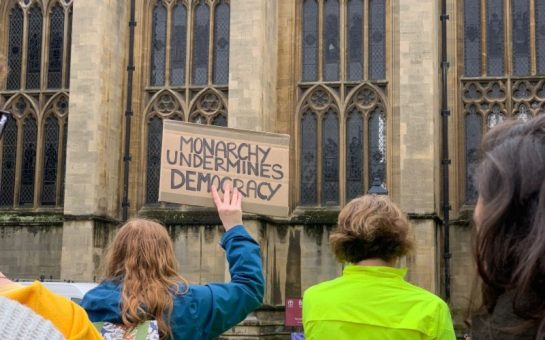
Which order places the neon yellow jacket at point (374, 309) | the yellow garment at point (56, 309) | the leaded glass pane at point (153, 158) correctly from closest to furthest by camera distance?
the yellow garment at point (56, 309)
the neon yellow jacket at point (374, 309)
the leaded glass pane at point (153, 158)

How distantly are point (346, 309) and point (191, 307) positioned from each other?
57 centimetres

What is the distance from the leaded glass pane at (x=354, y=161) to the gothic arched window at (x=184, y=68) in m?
2.71

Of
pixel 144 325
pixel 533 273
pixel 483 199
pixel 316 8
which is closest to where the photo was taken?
pixel 533 273

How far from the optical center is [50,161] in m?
18.9

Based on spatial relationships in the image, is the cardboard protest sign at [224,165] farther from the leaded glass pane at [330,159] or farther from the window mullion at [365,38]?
the window mullion at [365,38]

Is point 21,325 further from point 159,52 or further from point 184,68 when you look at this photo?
point 159,52

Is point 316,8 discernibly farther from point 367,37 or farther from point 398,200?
point 398,200

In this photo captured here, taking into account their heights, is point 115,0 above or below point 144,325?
above

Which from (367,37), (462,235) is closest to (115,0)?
(367,37)

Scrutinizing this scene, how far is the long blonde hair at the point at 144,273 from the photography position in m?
3.12

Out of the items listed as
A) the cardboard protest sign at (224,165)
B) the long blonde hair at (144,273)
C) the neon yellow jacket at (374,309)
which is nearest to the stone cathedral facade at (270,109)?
the cardboard protest sign at (224,165)

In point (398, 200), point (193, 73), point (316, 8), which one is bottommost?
point (398, 200)

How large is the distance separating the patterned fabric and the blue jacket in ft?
0.13

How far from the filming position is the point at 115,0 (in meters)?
18.5
